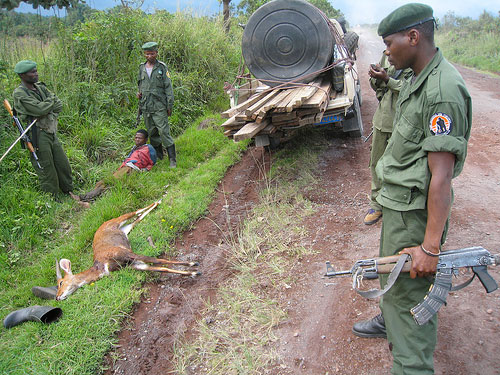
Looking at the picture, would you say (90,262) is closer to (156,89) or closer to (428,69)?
(156,89)

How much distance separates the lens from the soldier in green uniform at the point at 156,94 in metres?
5.94

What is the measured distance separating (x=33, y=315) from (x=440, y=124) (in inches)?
131

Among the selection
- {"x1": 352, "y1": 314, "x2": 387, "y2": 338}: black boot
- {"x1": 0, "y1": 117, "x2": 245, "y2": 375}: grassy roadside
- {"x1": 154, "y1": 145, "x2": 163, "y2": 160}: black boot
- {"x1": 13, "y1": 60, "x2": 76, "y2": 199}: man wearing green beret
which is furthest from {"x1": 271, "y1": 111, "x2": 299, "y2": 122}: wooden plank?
{"x1": 13, "y1": 60, "x2": 76, "y2": 199}: man wearing green beret

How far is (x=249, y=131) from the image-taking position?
4164 mm

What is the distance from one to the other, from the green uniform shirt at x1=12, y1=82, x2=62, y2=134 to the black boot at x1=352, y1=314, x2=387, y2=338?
456 centimetres

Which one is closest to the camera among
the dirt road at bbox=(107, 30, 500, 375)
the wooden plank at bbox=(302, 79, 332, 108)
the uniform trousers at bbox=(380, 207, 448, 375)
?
the uniform trousers at bbox=(380, 207, 448, 375)

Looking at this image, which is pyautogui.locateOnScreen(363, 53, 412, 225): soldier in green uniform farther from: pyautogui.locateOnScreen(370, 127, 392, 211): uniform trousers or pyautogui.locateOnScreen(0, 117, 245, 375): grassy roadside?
pyautogui.locateOnScreen(0, 117, 245, 375): grassy roadside

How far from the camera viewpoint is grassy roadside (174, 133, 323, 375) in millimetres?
2639

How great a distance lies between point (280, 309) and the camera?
2977mm

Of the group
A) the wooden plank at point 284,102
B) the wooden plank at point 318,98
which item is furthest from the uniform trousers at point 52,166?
the wooden plank at point 318,98

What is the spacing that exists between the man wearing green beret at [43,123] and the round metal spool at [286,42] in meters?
2.82

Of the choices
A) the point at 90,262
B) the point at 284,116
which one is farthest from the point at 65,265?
the point at 284,116

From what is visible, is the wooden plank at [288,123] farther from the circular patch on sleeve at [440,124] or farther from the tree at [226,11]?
the tree at [226,11]

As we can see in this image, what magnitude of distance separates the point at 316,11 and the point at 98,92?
4.31m
